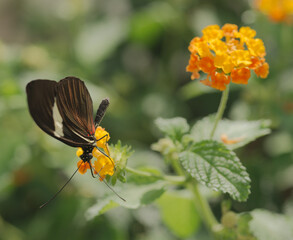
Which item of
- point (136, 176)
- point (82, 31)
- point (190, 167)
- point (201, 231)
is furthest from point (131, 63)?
point (190, 167)

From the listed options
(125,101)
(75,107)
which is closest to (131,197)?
(75,107)

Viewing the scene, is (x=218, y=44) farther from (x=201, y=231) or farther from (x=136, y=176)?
(x=201, y=231)

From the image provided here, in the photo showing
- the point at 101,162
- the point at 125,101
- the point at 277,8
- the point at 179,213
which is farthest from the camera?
the point at 125,101

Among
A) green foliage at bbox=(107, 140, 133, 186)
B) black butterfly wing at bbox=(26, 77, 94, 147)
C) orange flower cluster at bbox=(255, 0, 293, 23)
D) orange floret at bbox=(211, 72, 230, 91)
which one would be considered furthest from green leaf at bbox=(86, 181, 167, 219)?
orange flower cluster at bbox=(255, 0, 293, 23)

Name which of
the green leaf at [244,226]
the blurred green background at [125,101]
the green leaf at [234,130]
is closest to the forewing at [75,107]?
the green leaf at [234,130]

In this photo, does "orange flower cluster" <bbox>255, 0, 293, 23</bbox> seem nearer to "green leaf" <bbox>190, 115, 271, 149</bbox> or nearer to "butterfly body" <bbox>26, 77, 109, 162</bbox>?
"green leaf" <bbox>190, 115, 271, 149</bbox>

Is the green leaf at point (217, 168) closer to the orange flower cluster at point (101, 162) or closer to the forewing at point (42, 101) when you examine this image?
the orange flower cluster at point (101, 162)

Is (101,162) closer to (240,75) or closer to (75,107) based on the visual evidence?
(75,107)
